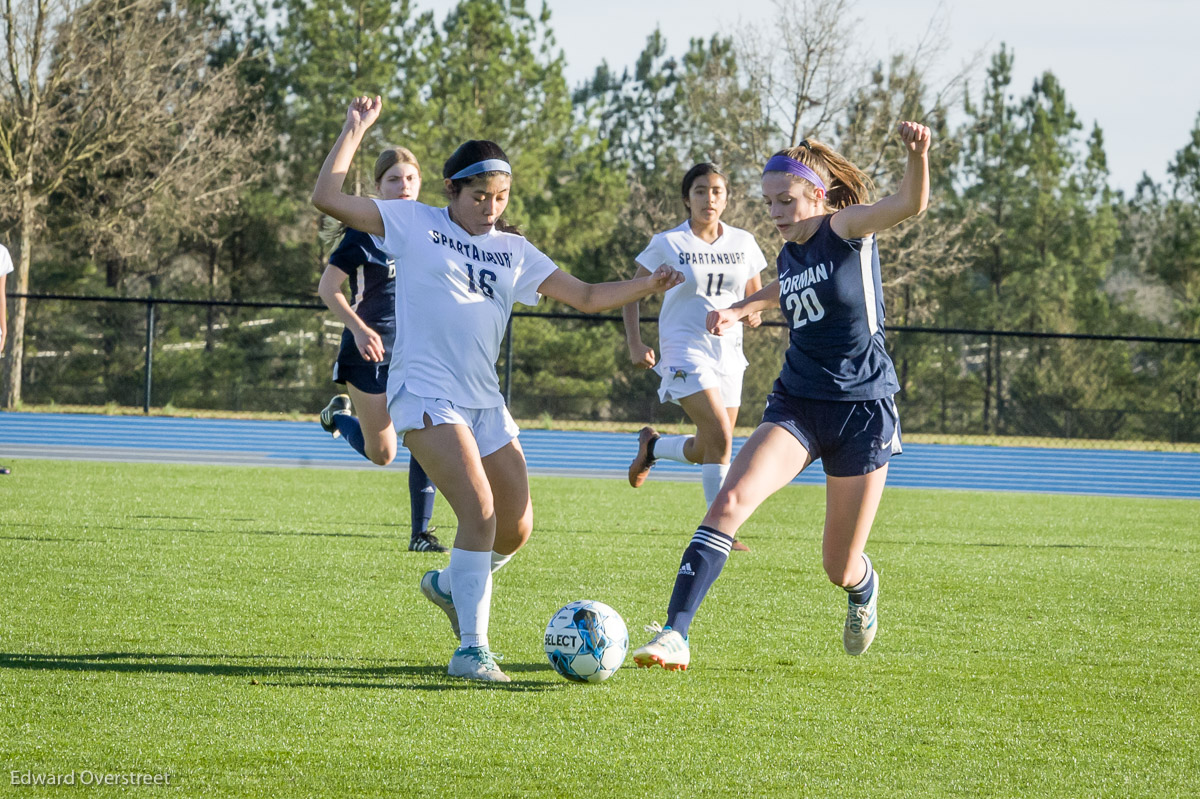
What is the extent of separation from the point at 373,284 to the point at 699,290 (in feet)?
6.42

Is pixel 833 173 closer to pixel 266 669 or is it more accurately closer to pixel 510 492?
pixel 510 492

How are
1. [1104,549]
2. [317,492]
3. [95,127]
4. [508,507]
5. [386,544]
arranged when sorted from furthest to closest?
1. [95,127]
2. [317,492]
3. [1104,549]
4. [386,544]
5. [508,507]

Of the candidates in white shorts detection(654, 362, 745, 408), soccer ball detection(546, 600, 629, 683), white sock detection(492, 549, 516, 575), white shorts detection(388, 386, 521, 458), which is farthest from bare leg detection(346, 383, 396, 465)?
soccer ball detection(546, 600, 629, 683)

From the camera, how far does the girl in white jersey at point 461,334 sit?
4129 millimetres

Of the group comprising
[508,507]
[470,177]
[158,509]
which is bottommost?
[158,509]

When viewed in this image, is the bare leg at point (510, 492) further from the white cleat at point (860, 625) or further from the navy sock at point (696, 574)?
the white cleat at point (860, 625)

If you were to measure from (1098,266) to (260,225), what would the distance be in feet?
74.3

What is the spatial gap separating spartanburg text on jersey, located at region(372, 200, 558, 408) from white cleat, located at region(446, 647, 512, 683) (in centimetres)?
85

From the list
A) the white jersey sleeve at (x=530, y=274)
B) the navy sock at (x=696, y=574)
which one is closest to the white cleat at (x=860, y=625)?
the navy sock at (x=696, y=574)

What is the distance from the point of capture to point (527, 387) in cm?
2294

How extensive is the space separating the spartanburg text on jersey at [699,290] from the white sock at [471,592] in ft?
10.7

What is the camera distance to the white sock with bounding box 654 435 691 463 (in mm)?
8039

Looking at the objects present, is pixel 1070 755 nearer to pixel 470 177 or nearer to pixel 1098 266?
pixel 470 177

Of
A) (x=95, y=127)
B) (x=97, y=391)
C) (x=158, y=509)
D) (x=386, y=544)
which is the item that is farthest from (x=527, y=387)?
(x=386, y=544)
